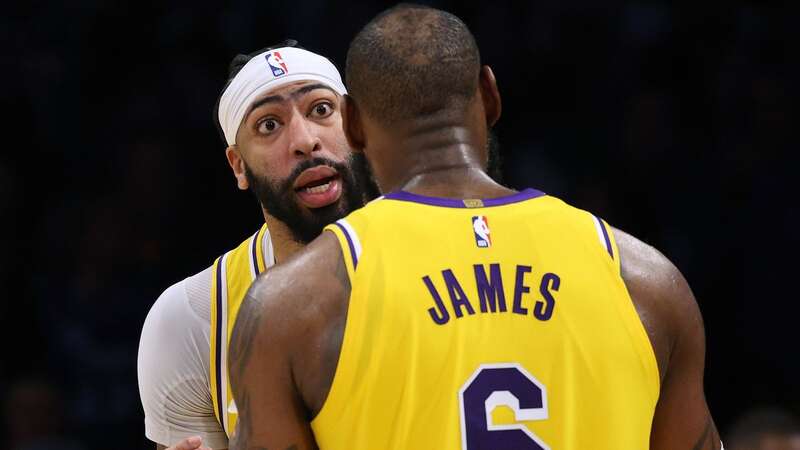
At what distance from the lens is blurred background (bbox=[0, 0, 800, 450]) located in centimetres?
654

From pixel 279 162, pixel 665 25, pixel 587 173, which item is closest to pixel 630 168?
pixel 587 173

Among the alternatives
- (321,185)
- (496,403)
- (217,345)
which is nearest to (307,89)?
(321,185)

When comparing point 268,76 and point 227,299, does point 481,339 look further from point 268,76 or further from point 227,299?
point 268,76

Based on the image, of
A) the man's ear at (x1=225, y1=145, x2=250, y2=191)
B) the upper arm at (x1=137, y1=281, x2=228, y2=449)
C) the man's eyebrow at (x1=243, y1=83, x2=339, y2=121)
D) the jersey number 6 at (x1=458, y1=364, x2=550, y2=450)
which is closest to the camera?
the jersey number 6 at (x1=458, y1=364, x2=550, y2=450)

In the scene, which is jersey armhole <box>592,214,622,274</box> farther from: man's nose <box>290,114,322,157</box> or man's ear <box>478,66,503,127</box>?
man's nose <box>290,114,322,157</box>

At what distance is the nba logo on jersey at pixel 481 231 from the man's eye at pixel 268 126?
1534 mm

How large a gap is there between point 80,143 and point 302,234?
3711 mm

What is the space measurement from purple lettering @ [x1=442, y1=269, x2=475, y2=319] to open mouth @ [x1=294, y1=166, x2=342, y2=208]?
1.42 metres

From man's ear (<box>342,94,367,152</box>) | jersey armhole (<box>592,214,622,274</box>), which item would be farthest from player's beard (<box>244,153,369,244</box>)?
jersey armhole (<box>592,214,622,274</box>)

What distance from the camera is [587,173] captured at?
7.00m

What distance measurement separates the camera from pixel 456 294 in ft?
8.04

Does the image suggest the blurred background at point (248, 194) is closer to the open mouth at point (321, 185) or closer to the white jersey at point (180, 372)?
the white jersey at point (180, 372)

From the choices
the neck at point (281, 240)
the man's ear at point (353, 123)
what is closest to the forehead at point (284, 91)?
the neck at point (281, 240)

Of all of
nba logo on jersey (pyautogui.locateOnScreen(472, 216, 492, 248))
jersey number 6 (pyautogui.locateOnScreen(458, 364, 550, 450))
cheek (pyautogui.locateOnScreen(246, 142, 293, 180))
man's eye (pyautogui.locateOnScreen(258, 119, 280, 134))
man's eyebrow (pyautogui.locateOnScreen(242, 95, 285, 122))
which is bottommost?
jersey number 6 (pyautogui.locateOnScreen(458, 364, 550, 450))
